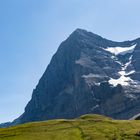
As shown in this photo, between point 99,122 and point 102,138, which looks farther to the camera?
point 99,122

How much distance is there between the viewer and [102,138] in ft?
284

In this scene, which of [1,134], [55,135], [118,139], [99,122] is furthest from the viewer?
[99,122]

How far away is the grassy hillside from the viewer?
89.4 metres

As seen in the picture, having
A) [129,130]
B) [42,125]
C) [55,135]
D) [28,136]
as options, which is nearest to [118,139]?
[129,130]

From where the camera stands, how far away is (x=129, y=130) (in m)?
94.8

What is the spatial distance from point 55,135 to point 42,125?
1561 centimetres

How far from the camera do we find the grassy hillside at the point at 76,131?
293ft

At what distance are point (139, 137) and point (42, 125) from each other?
3190 cm

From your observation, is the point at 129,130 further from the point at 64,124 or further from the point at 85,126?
the point at 64,124

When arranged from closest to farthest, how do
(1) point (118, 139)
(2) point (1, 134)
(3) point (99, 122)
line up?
(1) point (118, 139), (2) point (1, 134), (3) point (99, 122)

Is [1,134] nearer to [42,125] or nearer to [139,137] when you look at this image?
[42,125]

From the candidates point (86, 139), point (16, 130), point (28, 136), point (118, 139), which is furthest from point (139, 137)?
point (16, 130)

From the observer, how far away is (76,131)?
9750 cm

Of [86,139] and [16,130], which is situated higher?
[16,130]
